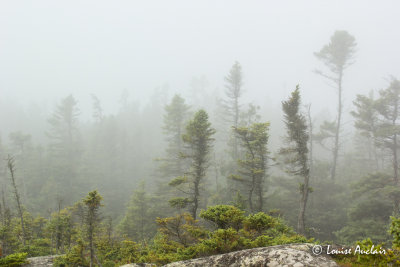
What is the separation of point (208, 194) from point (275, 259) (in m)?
21.4

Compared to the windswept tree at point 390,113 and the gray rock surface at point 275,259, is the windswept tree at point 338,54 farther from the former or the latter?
the gray rock surface at point 275,259

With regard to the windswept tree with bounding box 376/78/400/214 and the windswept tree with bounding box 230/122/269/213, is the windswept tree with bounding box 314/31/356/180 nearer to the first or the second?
the windswept tree with bounding box 376/78/400/214

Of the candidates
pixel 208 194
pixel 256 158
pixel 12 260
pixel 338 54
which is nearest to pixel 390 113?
pixel 338 54

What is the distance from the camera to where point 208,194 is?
86.4 ft

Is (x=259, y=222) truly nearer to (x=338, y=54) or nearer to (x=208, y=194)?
(x=208, y=194)

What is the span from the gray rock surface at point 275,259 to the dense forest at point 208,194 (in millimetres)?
1461

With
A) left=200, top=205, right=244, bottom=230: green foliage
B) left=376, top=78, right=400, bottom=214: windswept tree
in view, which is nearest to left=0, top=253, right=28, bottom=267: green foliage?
left=200, top=205, right=244, bottom=230: green foliage

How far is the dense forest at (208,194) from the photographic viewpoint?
10.2 metres

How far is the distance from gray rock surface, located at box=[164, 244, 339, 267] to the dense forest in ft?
4.79

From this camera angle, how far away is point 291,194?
70.3ft

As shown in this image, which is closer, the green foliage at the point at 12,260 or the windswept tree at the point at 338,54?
the green foliage at the point at 12,260

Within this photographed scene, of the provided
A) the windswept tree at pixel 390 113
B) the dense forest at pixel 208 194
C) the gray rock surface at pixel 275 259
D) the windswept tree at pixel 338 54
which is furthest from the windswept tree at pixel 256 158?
the windswept tree at pixel 338 54

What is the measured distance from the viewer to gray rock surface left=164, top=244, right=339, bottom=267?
512 cm

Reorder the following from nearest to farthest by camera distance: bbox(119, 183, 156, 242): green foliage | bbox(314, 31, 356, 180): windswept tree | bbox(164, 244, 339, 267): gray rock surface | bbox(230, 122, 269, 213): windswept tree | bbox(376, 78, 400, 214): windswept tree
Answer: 1. bbox(164, 244, 339, 267): gray rock surface
2. bbox(230, 122, 269, 213): windswept tree
3. bbox(376, 78, 400, 214): windswept tree
4. bbox(119, 183, 156, 242): green foliage
5. bbox(314, 31, 356, 180): windswept tree
